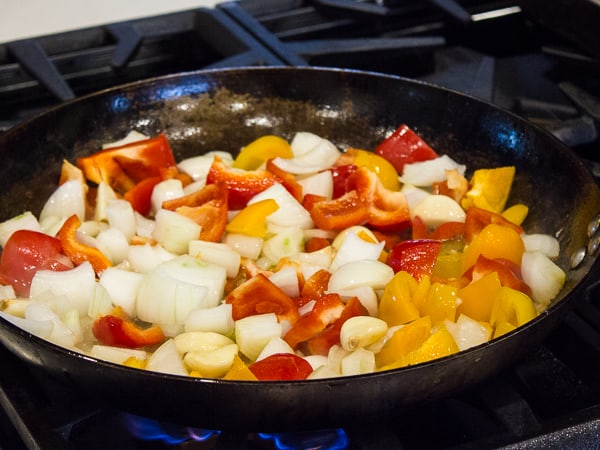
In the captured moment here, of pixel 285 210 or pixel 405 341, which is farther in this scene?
pixel 285 210

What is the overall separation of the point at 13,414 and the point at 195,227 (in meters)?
0.37

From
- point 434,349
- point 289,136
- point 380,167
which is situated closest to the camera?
point 434,349

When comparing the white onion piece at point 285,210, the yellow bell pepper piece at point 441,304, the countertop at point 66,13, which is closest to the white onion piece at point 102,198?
the white onion piece at point 285,210

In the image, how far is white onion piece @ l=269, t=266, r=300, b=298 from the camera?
1.06 m

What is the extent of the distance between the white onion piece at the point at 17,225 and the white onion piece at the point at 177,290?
21cm

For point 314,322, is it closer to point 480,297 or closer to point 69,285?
point 480,297

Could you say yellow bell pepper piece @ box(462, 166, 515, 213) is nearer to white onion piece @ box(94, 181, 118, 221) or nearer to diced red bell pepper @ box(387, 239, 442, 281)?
diced red bell pepper @ box(387, 239, 442, 281)

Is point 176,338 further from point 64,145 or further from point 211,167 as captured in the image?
point 64,145

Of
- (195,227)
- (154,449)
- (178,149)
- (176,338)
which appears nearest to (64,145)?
Result: (178,149)

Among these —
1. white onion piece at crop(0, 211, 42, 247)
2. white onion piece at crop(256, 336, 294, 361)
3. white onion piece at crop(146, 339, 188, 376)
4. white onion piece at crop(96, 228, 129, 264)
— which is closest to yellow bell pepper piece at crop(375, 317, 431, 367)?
white onion piece at crop(256, 336, 294, 361)

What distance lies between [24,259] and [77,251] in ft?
0.24

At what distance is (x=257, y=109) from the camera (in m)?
1.43

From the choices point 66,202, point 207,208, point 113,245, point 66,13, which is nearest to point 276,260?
point 207,208

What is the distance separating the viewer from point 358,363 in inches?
35.3
